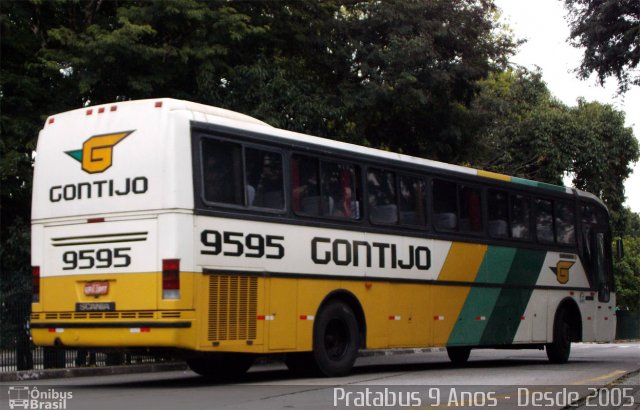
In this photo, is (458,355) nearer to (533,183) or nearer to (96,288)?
(533,183)

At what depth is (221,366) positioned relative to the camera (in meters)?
15.9

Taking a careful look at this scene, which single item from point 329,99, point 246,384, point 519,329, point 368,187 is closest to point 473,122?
point 329,99

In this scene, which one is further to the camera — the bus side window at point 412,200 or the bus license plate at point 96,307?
the bus side window at point 412,200

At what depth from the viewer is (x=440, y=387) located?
1306cm

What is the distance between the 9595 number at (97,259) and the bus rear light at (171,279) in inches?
21.7

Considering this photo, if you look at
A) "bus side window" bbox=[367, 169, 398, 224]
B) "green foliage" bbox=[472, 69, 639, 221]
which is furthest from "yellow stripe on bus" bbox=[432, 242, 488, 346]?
"green foliage" bbox=[472, 69, 639, 221]

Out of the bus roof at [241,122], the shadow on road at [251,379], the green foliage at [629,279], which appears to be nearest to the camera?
the bus roof at [241,122]

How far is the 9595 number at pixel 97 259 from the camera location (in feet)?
42.5

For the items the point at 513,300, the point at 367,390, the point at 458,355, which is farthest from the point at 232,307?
the point at 458,355

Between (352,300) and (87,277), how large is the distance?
4.16 m

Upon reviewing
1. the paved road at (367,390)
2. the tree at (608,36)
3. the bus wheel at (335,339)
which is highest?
the tree at (608,36)

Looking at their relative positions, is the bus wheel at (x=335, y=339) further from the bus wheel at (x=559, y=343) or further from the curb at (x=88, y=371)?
the bus wheel at (x=559, y=343)

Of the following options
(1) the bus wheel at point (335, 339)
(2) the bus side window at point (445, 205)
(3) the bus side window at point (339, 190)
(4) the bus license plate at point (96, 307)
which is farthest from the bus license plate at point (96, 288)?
(2) the bus side window at point (445, 205)

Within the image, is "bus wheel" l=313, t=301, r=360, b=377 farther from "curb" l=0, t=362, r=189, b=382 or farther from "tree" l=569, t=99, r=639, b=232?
"tree" l=569, t=99, r=639, b=232
